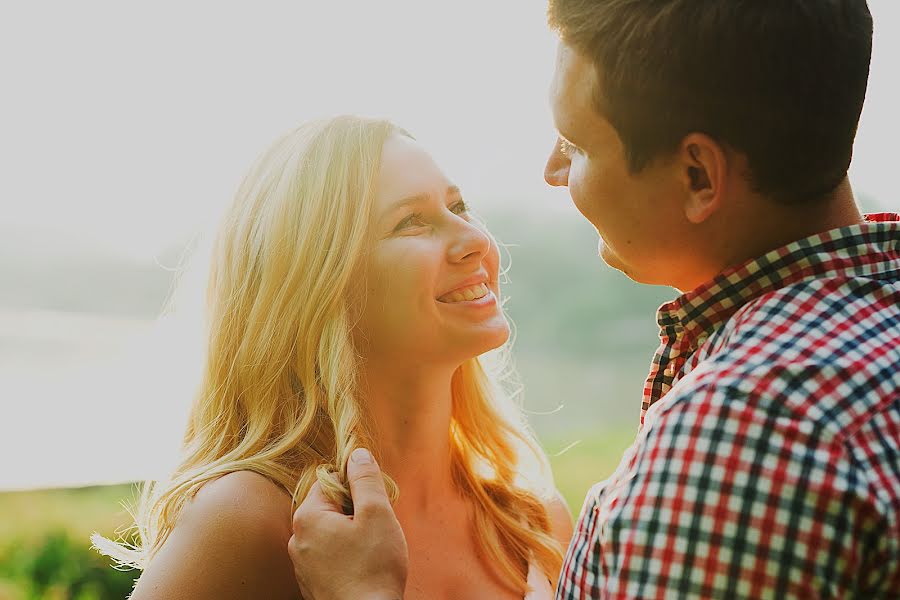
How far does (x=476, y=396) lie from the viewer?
2.41 meters

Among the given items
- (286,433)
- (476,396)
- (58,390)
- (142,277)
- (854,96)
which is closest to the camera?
(854,96)

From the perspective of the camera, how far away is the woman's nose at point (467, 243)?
1998mm

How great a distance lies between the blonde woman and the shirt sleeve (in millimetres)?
922

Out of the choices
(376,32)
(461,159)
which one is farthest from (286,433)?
(376,32)

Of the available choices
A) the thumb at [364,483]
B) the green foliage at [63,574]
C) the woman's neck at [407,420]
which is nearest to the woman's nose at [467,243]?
the woman's neck at [407,420]

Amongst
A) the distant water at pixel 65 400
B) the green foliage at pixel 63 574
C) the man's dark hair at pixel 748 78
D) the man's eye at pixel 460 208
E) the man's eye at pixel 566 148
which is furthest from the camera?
the distant water at pixel 65 400

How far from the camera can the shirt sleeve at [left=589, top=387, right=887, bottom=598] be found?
93 cm

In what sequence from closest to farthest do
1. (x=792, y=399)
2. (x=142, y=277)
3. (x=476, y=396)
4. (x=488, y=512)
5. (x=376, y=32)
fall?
(x=792, y=399), (x=488, y=512), (x=476, y=396), (x=376, y=32), (x=142, y=277)

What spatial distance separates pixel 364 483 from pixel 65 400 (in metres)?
2.57

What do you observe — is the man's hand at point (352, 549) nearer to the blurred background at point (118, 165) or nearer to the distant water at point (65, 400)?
the distant water at point (65, 400)

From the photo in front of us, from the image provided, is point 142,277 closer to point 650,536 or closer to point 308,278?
point 308,278

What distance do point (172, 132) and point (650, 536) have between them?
308 cm

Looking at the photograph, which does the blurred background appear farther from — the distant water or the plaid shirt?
the plaid shirt

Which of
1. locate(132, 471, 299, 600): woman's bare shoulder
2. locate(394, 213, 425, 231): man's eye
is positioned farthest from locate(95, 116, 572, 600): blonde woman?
locate(132, 471, 299, 600): woman's bare shoulder
